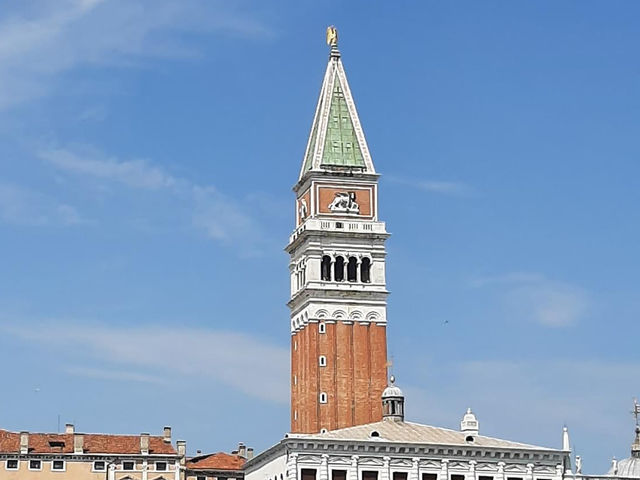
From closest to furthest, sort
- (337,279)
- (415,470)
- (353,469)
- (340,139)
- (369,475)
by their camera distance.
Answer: (353,469), (369,475), (415,470), (337,279), (340,139)

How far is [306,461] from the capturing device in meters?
77.5

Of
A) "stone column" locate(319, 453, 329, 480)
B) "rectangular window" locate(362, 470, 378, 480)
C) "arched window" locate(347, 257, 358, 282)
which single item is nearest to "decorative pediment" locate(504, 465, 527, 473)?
"rectangular window" locate(362, 470, 378, 480)

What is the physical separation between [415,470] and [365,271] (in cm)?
2595

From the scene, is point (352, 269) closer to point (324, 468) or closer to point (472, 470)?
point (472, 470)

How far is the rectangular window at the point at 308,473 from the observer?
7744 centimetres

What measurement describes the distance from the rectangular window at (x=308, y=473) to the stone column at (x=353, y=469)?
5.47ft

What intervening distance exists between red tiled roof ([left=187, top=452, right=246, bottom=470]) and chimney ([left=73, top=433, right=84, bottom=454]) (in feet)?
24.6

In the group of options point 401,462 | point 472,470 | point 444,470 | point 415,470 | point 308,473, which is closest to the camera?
point 308,473

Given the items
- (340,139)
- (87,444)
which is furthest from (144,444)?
(340,139)

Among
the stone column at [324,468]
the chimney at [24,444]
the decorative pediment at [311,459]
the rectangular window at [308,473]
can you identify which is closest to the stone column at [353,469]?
the stone column at [324,468]

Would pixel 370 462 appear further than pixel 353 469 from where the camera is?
Yes

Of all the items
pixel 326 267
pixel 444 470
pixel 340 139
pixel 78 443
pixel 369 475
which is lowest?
pixel 369 475

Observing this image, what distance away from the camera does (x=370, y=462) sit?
257ft

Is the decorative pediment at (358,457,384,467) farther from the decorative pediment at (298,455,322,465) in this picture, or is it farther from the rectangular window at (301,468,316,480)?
the rectangular window at (301,468,316,480)
